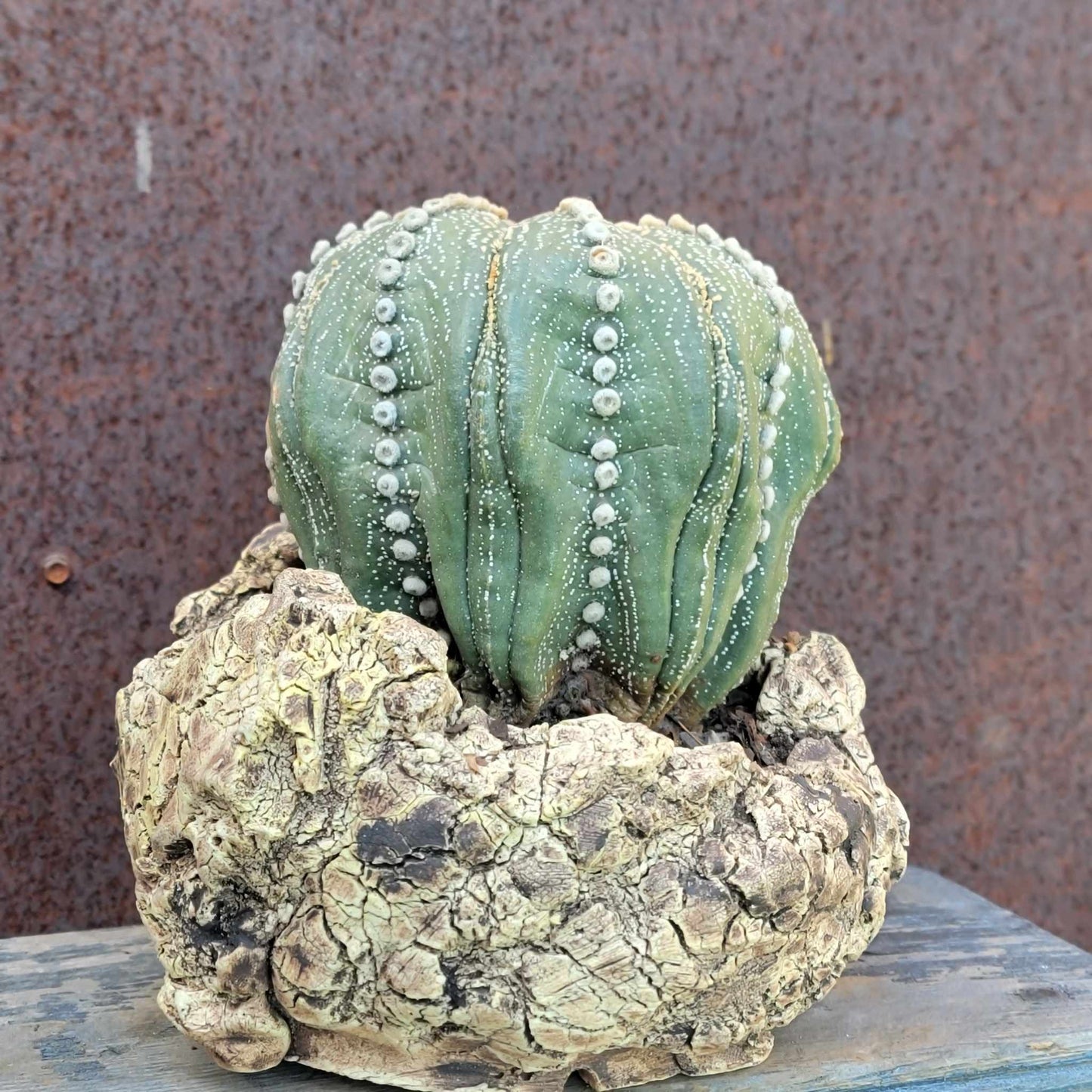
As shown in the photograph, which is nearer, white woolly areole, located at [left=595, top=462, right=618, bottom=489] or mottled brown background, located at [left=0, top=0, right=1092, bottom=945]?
white woolly areole, located at [left=595, top=462, right=618, bottom=489]

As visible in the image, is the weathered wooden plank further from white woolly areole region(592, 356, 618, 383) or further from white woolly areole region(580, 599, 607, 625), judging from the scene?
white woolly areole region(592, 356, 618, 383)

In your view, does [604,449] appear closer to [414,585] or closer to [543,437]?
[543,437]

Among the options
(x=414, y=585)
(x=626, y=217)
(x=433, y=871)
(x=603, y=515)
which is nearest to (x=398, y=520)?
(x=414, y=585)

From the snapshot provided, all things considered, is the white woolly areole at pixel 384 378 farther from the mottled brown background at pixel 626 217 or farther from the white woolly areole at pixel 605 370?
the mottled brown background at pixel 626 217

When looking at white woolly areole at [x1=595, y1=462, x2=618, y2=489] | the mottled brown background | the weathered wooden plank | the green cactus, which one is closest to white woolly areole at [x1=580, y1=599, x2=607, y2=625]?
the green cactus

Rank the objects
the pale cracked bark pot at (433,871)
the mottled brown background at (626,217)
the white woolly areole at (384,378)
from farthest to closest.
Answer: the mottled brown background at (626,217)
the white woolly areole at (384,378)
the pale cracked bark pot at (433,871)

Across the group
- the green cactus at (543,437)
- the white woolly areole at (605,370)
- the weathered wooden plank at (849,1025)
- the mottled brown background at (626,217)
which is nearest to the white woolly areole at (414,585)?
the green cactus at (543,437)

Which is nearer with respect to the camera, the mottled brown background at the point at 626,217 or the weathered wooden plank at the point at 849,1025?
the weathered wooden plank at the point at 849,1025
